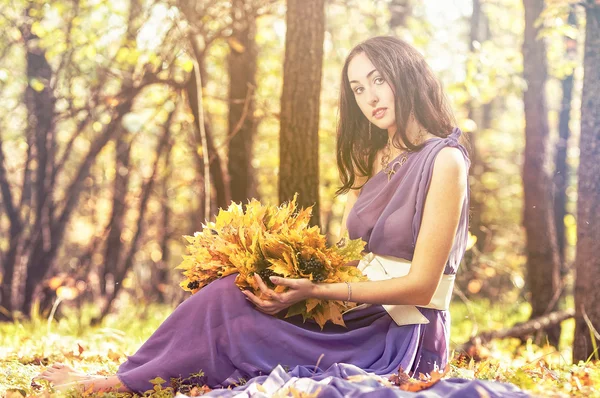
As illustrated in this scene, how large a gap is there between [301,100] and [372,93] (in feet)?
4.15

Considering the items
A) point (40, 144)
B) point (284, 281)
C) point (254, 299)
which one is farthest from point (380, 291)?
point (40, 144)

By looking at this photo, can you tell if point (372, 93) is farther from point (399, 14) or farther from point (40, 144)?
point (399, 14)

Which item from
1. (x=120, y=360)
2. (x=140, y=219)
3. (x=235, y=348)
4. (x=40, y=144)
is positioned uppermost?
(x=40, y=144)

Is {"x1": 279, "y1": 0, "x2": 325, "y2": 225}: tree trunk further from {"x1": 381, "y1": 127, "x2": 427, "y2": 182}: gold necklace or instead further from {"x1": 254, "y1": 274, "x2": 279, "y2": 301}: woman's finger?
{"x1": 254, "y1": 274, "x2": 279, "y2": 301}: woman's finger

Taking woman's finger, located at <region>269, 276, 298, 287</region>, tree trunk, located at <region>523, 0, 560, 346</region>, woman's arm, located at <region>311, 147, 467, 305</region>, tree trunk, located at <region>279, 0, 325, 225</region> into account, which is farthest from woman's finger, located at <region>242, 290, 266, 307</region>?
tree trunk, located at <region>523, 0, 560, 346</region>

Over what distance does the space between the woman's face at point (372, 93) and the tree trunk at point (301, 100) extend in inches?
45.7

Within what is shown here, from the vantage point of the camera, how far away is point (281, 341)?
3.15 metres

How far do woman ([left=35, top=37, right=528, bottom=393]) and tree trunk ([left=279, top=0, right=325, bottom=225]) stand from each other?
114 centimetres

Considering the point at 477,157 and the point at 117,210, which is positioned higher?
the point at 477,157

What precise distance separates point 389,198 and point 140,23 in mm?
5395

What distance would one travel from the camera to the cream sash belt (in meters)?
3.30

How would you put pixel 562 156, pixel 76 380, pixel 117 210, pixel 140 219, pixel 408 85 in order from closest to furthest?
pixel 76 380, pixel 408 85, pixel 562 156, pixel 117 210, pixel 140 219

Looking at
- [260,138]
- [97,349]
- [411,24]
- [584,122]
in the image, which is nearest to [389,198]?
[584,122]

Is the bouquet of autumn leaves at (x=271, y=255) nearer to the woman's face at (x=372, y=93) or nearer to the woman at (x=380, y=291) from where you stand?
the woman at (x=380, y=291)
